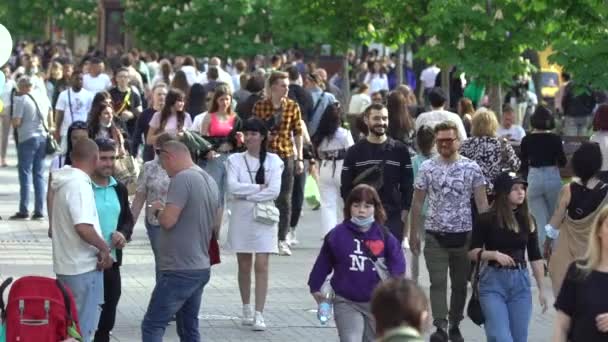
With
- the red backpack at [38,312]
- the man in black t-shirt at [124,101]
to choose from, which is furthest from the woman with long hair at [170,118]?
the red backpack at [38,312]

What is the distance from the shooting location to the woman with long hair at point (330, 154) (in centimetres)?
1775

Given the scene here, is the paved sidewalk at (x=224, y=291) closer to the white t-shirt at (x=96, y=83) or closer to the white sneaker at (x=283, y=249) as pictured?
the white sneaker at (x=283, y=249)

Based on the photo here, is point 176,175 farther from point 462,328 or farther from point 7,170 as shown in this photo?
point 7,170

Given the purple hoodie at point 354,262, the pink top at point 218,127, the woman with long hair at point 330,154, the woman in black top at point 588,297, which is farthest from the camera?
the woman with long hair at point 330,154

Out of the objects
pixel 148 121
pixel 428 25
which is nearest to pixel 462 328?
pixel 148 121

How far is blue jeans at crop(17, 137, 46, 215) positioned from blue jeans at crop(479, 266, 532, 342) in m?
10.6

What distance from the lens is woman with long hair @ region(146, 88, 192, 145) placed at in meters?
16.4

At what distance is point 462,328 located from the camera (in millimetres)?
13766

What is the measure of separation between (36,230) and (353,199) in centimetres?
1031

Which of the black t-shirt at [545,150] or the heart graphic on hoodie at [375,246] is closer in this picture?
the heart graphic on hoodie at [375,246]

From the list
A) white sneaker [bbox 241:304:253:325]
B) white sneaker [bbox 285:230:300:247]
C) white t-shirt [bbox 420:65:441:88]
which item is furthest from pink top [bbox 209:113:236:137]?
white t-shirt [bbox 420:65:441:88]

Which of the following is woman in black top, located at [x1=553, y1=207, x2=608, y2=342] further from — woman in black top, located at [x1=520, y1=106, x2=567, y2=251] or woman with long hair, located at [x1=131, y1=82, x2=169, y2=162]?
woman with long hair, located at [x1=131, y1=82, x2=169, y2=162]

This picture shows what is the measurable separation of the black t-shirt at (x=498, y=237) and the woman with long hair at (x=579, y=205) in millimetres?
1180

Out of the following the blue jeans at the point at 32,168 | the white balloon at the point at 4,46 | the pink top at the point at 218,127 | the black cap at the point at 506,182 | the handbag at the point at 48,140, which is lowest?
the blue jeans at the point at 32,168
